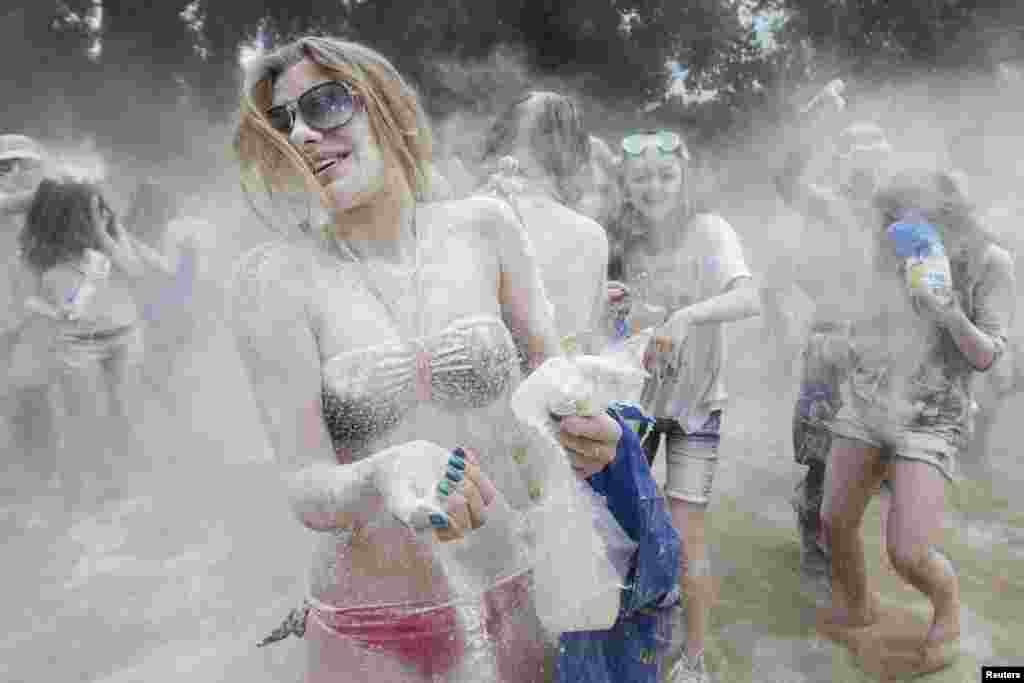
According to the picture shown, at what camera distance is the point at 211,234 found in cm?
561

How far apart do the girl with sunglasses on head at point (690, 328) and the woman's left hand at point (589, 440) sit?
4.89 ft

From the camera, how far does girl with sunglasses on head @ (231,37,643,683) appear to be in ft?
4.25

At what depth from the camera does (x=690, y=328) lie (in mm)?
2783

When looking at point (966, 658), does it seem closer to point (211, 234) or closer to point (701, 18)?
point (211, 234)

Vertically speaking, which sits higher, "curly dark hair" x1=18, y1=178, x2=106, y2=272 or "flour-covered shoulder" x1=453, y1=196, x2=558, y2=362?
"flour-covered shoulder" x1=453, y1=196, x2=558, y2=362

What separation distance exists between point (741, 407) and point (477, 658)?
5.68 metres

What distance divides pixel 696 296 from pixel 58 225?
3667mm

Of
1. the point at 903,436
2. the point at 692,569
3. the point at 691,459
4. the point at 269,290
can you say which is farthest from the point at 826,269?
the point at 269,290

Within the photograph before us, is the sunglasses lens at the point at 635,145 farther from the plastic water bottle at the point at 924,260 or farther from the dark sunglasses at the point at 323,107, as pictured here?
the dark sunglasses at the point at 323,107

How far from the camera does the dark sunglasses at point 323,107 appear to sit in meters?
1.38

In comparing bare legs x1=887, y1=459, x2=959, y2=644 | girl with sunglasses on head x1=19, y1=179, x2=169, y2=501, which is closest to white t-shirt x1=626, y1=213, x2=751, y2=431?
bare legs x1=887, y1=459, x2=959, y2=644

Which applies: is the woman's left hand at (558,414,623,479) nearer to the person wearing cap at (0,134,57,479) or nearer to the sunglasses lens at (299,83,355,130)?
the sunglasses lens at (299,83,355,130)

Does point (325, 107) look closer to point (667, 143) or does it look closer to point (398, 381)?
point (398, 381)

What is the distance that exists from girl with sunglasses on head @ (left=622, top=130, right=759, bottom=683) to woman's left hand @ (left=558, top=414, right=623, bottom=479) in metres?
1.49
